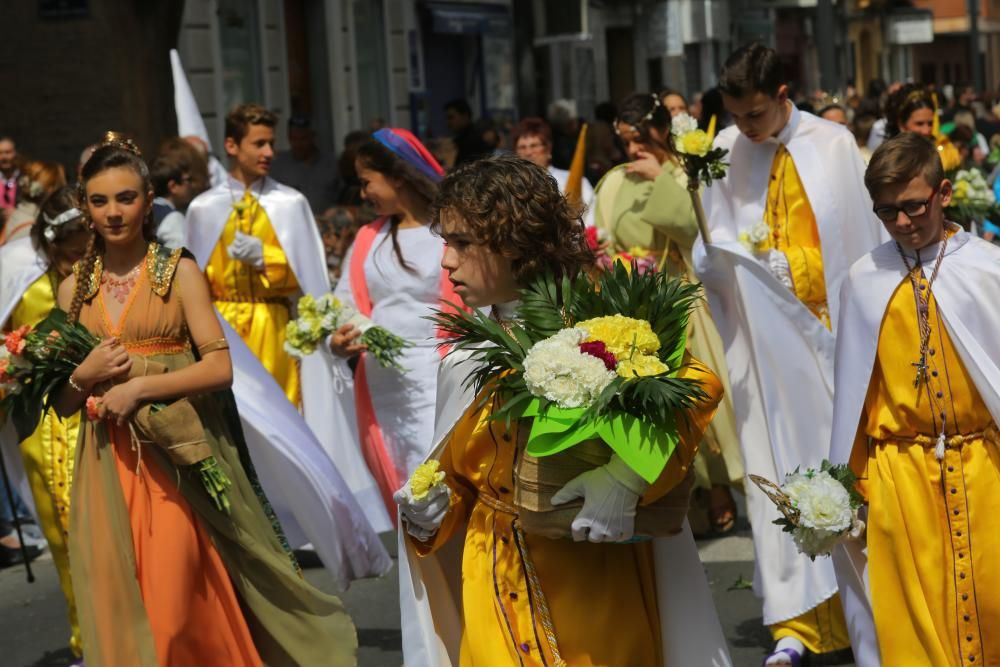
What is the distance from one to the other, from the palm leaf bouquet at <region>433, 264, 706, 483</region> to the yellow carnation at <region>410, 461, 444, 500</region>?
21 centimetres

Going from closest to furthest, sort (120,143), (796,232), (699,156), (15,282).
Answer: (120,143) → (699,156) → (796,232) → (15,282)

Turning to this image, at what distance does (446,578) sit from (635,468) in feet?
3.10

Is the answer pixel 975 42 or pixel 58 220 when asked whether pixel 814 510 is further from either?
pixel 975 42

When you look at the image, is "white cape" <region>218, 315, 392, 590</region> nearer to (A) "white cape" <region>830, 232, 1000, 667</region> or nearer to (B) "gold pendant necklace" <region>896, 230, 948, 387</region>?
(A) "white cape" <region>830, 232, 1000, 667</region>

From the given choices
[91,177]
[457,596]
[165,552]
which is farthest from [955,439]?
[91,177]

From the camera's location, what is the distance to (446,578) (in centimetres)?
452

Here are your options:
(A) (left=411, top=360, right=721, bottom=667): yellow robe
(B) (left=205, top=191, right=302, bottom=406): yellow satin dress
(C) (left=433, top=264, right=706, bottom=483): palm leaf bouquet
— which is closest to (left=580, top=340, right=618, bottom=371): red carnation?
(C) (left=433, top=264, right=706, bottom=483): palm leaf bouquet

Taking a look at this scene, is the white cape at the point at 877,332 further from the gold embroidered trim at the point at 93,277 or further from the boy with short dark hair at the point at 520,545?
the gold embroidered trim at the point at 93,277

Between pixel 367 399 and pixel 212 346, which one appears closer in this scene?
pixel 212 346

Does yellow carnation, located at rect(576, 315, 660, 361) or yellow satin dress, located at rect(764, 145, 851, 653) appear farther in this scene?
yellow satin dress, located at rect(764, 145, 851, 653)

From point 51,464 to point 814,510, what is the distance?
3462 millimetres

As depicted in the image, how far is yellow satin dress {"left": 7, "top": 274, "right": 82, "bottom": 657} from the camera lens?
7.05m

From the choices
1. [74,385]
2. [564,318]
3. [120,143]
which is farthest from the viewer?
[120,143]

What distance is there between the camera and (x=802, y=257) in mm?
6941
